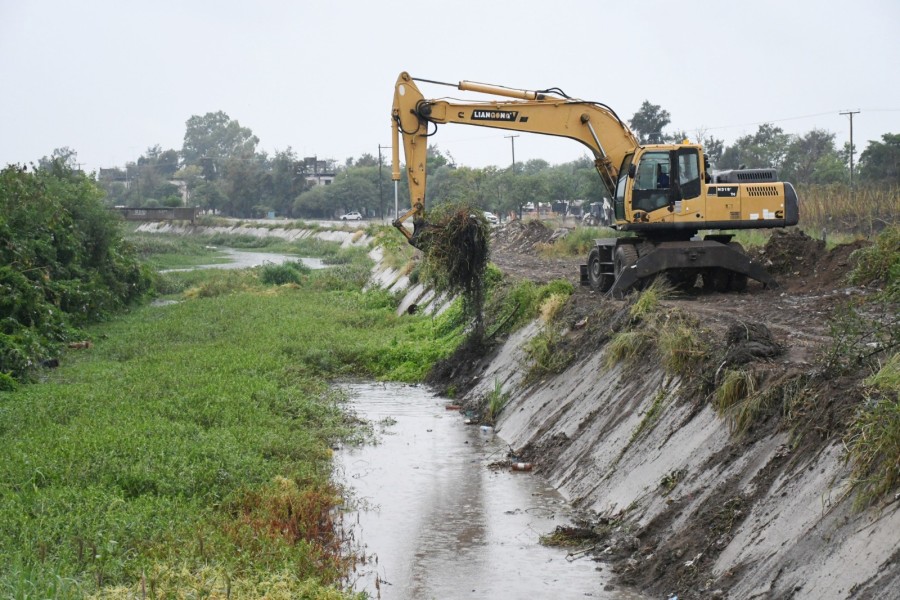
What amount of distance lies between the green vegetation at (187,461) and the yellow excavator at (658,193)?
422cm

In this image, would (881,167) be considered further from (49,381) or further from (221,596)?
(221,596)

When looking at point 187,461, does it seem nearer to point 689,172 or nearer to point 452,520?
point 452,520

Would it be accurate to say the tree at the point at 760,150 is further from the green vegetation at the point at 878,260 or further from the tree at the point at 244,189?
the tree at the point at 244,189

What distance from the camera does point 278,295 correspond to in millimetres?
34906

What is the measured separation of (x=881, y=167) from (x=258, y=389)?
42998mm

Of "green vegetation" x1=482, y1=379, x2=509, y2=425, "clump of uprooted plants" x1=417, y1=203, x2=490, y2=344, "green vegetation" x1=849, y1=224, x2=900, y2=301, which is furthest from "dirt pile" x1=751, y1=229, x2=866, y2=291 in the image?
"green vegetation" x1=482, y1=379, x2=509, y2=425

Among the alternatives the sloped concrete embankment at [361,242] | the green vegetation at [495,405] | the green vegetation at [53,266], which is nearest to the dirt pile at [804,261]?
the green vegetation at [495,405]

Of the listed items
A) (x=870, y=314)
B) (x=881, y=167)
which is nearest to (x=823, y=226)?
(x=881, y=167)

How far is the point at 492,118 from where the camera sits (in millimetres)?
20016

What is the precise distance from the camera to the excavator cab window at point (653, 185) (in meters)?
19.6

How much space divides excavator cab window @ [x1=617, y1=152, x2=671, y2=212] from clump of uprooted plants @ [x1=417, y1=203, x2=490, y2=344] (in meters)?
2.96

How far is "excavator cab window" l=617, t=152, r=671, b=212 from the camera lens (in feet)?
64.4

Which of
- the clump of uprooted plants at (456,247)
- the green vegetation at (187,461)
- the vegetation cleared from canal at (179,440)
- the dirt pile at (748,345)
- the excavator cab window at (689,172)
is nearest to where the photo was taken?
the green vegetation at (187,461)

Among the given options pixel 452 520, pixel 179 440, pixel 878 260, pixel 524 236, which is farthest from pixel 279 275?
pixel 452 520
